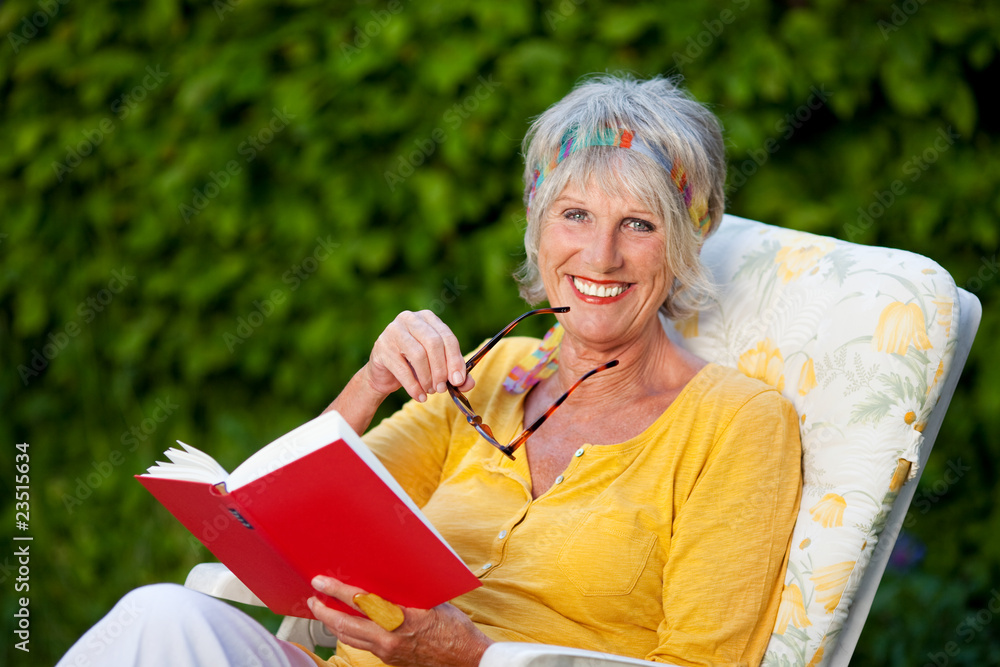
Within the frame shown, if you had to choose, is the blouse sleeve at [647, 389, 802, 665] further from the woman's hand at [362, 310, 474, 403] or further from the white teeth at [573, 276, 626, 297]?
the woman's hand at [362, 310, 474, 403]

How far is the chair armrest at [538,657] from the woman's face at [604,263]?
0.73m

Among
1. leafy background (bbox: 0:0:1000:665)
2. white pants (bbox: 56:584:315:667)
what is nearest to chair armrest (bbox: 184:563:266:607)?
white pants (bbox: 56:584:315:667)

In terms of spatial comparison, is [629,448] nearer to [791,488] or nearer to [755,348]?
[791,488]

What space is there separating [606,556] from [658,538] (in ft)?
0.35

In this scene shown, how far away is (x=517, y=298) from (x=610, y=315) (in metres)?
1.33

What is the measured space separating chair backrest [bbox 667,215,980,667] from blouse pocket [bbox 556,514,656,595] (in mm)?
235

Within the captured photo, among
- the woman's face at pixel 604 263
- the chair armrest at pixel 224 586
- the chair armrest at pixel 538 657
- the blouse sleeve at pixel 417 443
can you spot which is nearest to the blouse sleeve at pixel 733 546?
the chair armrest at pixel 538 657

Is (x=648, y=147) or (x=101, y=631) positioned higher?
(x=648, y=147)

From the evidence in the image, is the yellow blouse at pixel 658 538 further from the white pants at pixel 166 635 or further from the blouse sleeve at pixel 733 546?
the white pants at pixel 166 635

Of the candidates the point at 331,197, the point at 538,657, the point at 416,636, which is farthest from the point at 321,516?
the point at 331,197

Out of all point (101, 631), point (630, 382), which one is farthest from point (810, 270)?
point (101, 631)

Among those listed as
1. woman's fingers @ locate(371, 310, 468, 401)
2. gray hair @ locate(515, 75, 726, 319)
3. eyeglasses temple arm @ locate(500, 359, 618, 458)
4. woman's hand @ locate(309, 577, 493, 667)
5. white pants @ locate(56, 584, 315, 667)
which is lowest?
woman's hand @ locate(309, 577, 493, 667)

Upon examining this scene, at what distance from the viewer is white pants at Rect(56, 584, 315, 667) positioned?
1381 mm

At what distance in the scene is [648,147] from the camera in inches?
74.8
